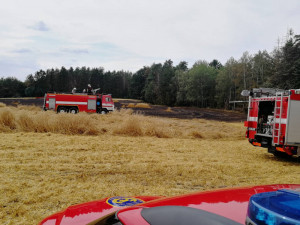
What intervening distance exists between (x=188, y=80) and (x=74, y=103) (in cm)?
4911

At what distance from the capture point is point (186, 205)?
1.44 metres

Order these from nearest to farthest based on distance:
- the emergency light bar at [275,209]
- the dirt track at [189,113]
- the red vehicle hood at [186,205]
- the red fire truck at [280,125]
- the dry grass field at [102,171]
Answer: the emergency light bar at [275,209]
the red vehicle hood at [186,205]
the dry grass field at [102,171]
the red fire truck at [280,125]
the dirt track at [189,113]

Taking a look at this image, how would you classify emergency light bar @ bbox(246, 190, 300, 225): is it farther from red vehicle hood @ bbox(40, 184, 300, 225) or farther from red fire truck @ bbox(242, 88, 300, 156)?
red fire truck @ bbox(242, 88, 300, 156)

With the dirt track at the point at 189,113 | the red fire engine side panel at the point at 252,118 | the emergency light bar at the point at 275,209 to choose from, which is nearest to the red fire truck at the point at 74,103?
the dirt track at the point at 189,113

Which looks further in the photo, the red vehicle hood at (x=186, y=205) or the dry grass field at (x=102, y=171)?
the dry grass field at (x=102, y=171)

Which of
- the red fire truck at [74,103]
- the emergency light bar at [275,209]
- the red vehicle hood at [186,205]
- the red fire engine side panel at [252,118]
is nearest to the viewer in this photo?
the emergency light bar at [275,209]

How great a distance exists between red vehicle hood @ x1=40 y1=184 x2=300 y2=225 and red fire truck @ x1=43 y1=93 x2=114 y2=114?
25.0 metres

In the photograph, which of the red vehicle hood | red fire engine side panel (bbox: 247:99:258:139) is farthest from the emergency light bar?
red fire engine side panel (bbox: 247:99:258:139)

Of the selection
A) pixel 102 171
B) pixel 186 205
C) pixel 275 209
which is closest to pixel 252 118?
pixel 102 171

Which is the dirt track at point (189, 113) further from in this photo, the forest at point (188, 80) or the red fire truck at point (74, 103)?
the forest at point (188, 80)

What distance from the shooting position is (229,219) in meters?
1.23

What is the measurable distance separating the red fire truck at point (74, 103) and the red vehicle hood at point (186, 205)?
2503 centimetres

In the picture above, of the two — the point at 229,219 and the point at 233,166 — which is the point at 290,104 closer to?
the point at 233,166

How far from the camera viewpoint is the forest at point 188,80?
137 feet
